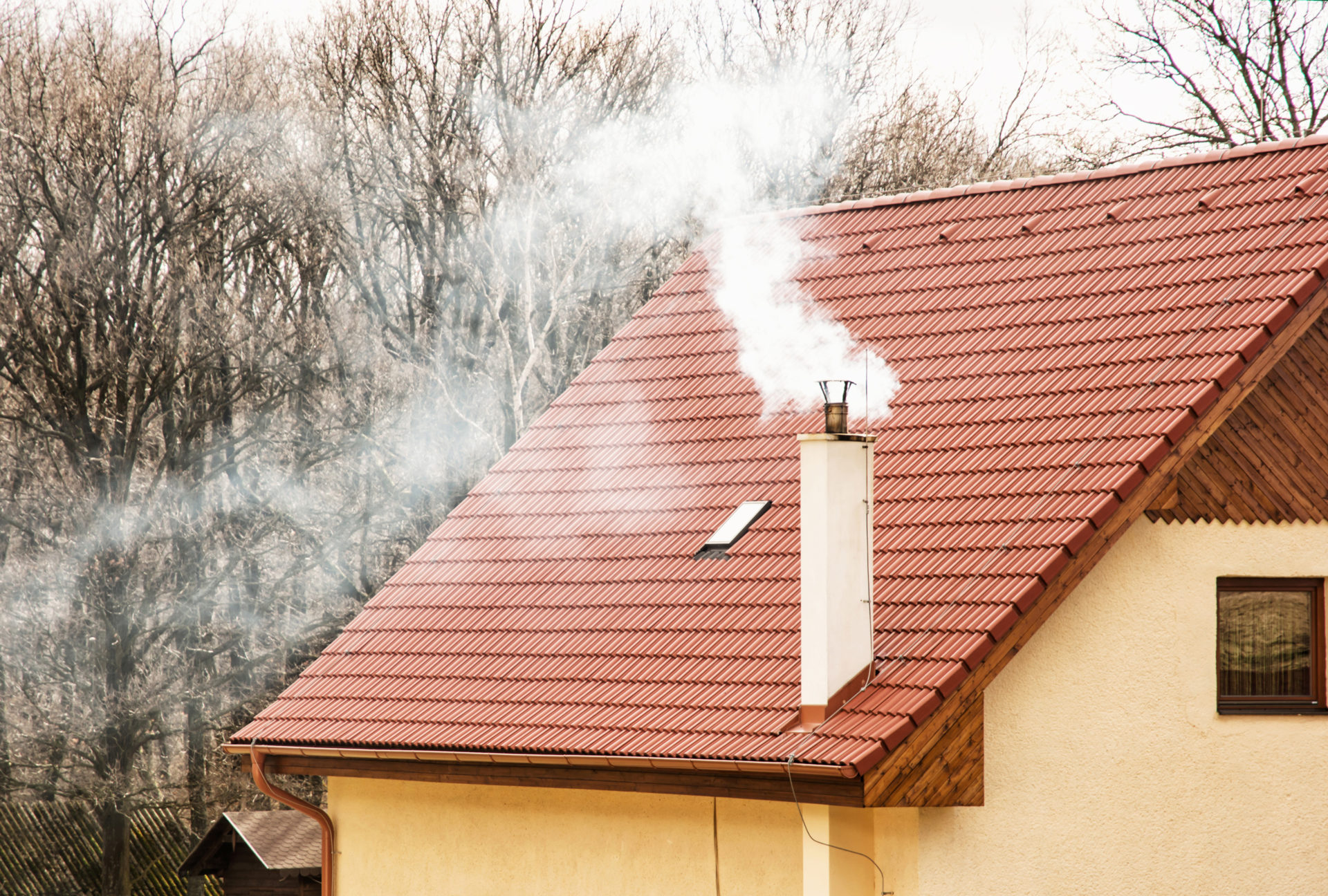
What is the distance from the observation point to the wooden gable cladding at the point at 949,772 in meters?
8.89

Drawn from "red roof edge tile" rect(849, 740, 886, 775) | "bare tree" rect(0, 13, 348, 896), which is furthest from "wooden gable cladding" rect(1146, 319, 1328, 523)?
"bare tree" rect(0, 13, 348, 896)

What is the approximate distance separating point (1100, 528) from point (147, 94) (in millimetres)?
19500

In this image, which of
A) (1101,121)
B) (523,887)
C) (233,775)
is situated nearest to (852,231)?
(523,887)

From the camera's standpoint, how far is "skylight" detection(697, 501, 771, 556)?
11.3 meters

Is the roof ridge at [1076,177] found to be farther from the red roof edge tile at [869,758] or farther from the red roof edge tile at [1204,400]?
the red roof edge tile at [869,758]

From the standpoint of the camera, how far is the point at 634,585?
11586mm

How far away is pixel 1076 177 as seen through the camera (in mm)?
12977

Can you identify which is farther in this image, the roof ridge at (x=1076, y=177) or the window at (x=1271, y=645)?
the roof ridge at (x=1076, y=177)

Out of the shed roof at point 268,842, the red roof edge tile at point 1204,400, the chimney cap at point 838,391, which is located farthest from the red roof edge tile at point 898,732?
the shed roof at point 268,842

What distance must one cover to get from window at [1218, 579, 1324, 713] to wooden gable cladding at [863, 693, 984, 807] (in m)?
1.80

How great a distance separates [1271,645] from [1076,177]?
165 inches

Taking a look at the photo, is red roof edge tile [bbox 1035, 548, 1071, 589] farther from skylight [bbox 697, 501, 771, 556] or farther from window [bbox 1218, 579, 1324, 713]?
skylight [bbox 697, 501, 771, 556]

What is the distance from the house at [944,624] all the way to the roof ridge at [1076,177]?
0.04 m

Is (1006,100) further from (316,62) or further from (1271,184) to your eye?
(1271,184)
